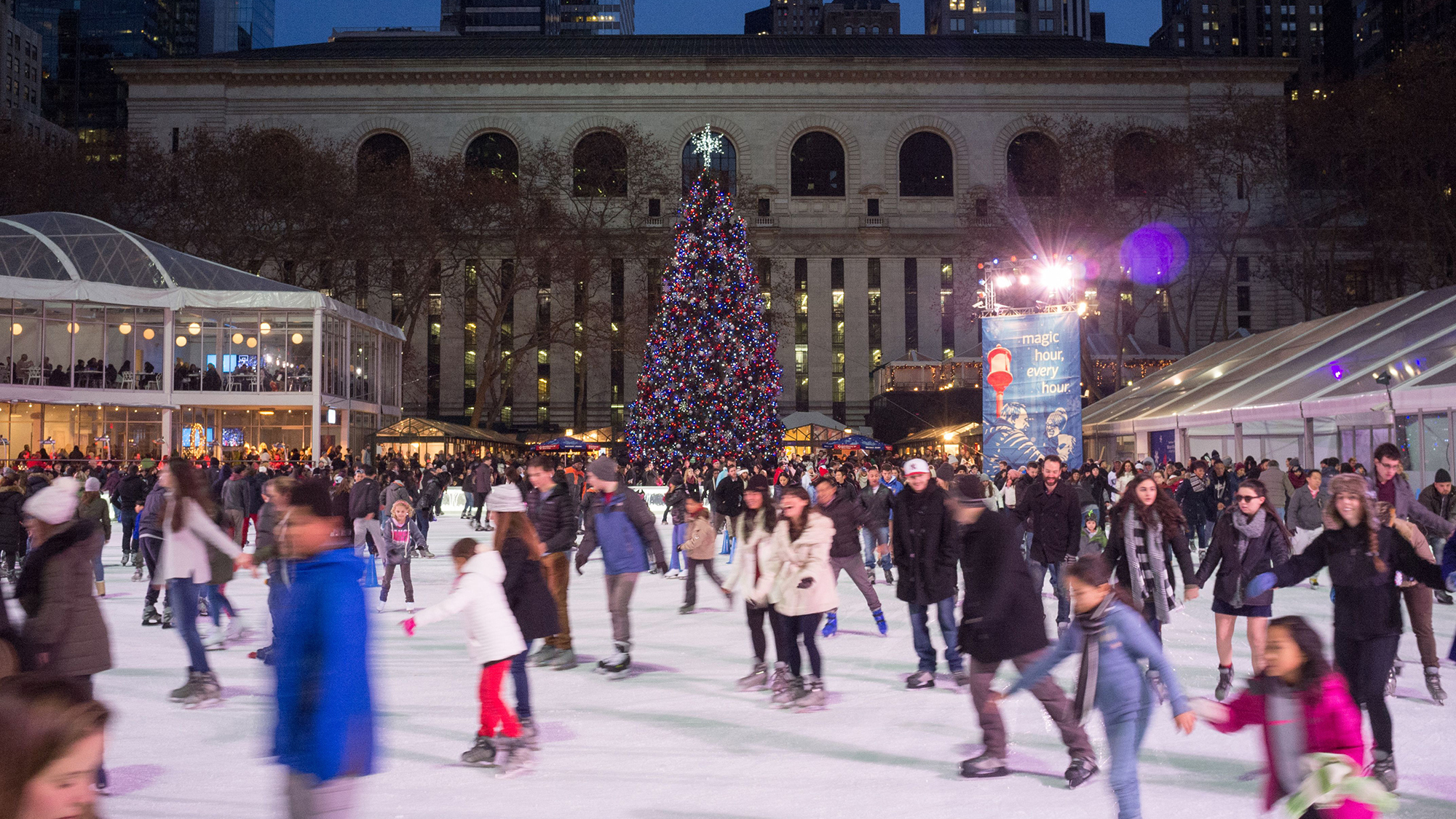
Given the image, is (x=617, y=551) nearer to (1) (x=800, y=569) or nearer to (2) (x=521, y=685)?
(1) (x=800, y=569)

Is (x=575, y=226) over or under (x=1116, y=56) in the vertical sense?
under

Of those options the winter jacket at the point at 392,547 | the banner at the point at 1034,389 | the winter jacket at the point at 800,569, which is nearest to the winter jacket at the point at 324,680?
the winter jacket at the point at 800,569

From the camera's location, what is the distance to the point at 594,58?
57688mm

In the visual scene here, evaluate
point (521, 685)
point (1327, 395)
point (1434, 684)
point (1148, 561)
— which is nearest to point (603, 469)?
point (521, 685)

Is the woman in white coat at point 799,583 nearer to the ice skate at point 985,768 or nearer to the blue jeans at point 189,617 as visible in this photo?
the ice skate at point 985,768

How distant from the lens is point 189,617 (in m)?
7.14

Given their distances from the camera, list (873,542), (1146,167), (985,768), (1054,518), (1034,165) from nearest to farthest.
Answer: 1. (985,768)
2. (1054,518)
3. (873,542)
4. (1146,167)
5. (1034,165)

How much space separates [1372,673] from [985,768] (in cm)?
178

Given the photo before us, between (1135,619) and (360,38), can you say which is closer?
(1135,619)

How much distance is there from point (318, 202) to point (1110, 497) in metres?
32.6

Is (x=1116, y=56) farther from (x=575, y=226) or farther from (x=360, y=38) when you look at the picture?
(x=360, y=38)

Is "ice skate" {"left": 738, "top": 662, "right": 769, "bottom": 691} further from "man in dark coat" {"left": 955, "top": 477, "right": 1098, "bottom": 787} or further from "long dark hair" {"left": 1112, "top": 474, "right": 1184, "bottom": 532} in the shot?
"long dark hair" {"left": 1112, "top": 474, "right": 1184, "bottom": 532}

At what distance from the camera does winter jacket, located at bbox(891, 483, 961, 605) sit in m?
7.34

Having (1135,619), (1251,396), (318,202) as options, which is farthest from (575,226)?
(1135,619)
